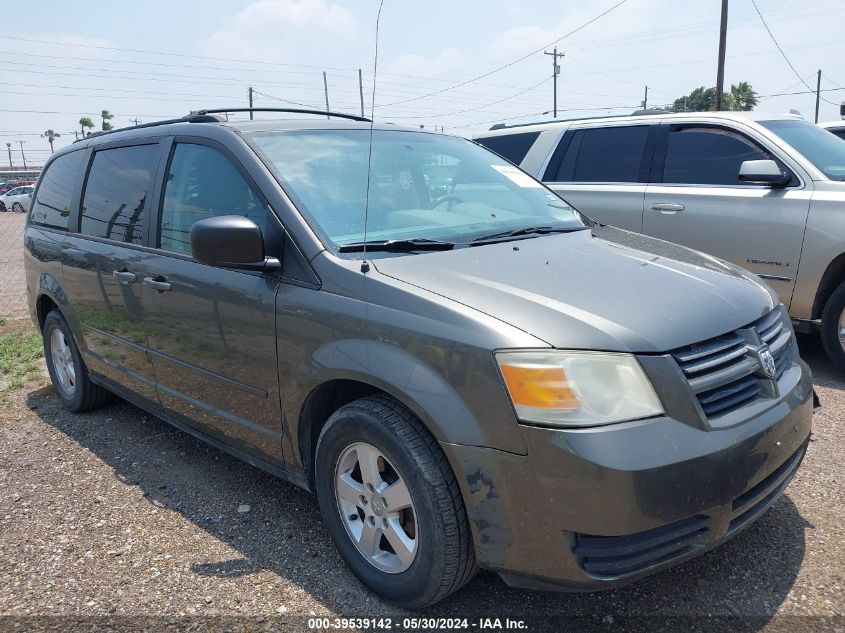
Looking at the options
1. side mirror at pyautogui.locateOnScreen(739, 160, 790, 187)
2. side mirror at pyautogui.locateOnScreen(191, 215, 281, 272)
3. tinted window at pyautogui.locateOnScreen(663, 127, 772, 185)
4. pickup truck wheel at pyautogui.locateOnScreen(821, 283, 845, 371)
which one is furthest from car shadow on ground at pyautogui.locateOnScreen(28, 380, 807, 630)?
tinted window at pyautogui.locateOnScreen(663, 127, 772, 185)

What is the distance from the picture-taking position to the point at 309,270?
8.71ft

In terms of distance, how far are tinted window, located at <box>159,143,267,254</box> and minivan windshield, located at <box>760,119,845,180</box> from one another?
4125 mm

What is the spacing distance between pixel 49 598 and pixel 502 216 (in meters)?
2.49

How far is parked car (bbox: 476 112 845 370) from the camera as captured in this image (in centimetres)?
479

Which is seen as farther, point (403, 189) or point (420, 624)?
point (403, 189)

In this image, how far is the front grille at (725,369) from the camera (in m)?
2.14

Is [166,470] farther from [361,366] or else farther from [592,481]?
[592,481]

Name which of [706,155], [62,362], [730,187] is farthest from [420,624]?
[706,155]

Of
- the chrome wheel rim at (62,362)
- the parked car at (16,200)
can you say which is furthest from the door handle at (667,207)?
the parked car at (16,200)

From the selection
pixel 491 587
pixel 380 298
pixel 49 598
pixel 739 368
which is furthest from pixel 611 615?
pixel 49 598

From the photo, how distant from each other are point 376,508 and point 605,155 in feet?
14.9

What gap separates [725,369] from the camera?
223 centimetres

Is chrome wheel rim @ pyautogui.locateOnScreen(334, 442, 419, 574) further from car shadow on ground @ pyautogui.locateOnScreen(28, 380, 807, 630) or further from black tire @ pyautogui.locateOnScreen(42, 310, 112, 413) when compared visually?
black tire @ pyautogui.locateOnScreen(42, 310, 112, 413)

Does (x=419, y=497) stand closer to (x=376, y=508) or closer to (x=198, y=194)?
(x=376, y=508)
